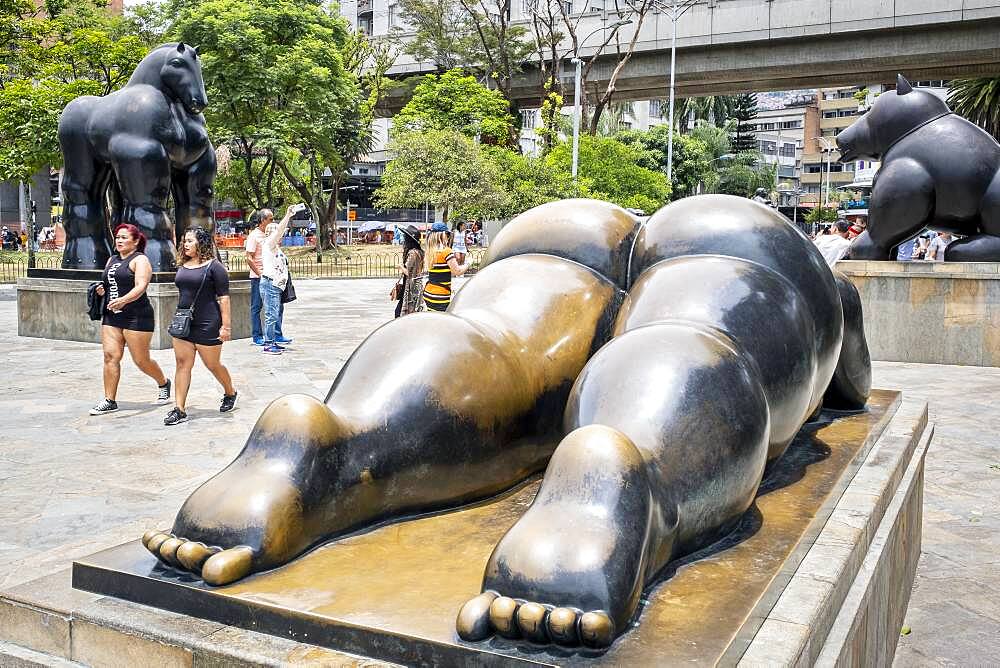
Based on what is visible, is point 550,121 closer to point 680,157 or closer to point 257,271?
point 257,271

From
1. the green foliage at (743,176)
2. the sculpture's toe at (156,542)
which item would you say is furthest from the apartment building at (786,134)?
the sculpture's toe at (156,542)

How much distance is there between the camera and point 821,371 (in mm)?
3441

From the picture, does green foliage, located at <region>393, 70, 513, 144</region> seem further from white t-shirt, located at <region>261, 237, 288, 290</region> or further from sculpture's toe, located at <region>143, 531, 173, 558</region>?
sculpture's toe, located at <region>143, 531, 173, 558</region>

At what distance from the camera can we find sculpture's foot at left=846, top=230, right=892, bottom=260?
12078 mm

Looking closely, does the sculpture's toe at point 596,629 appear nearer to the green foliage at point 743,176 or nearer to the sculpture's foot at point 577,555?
the sculpture's foot at point 577,555

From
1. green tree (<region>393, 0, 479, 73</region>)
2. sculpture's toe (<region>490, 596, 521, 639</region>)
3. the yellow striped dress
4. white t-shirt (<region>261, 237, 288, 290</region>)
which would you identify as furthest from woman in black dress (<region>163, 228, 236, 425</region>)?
green tree (<region>393, 0, 479, 73</region>)

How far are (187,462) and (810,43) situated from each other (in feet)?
103

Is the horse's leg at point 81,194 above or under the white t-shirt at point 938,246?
above

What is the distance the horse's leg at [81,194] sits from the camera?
13086 mm

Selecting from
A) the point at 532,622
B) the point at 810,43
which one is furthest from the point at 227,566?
the point at 810,43

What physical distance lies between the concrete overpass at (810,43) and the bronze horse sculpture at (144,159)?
2493cm

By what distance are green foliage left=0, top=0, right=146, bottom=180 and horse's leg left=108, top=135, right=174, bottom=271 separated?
36.9 ft

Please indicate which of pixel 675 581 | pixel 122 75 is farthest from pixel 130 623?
pixel 122 75

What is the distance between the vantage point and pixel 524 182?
34.2 meters
